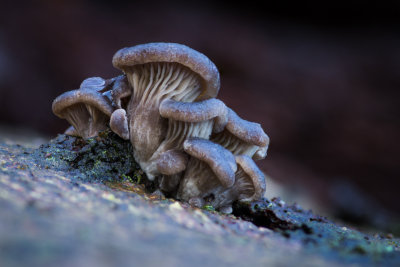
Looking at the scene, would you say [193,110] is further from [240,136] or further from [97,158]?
[97,158]

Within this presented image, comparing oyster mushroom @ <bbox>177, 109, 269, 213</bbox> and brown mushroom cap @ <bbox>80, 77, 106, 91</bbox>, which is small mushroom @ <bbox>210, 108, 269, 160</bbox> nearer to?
oyster mushroom @ <bbox>177, 109, 269, 213</bbox>

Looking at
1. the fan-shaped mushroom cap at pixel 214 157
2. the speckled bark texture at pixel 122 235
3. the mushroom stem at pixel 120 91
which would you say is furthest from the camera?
the mushroom stem at pixel 120 91

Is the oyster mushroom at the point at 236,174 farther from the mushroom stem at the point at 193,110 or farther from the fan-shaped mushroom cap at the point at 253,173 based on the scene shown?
the mushroom stem at the point at 193,110

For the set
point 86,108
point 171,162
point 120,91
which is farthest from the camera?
point 86,108

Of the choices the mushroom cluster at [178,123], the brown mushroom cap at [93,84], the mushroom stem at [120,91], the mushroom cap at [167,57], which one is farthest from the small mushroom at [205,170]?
the brown mushroom cap at [93,84]

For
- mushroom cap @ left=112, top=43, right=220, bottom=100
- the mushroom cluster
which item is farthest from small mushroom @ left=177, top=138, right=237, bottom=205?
mushroom cap @ left=112, top=43, right=220, bottom=100

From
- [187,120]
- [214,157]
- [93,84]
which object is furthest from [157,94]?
[214,157]
